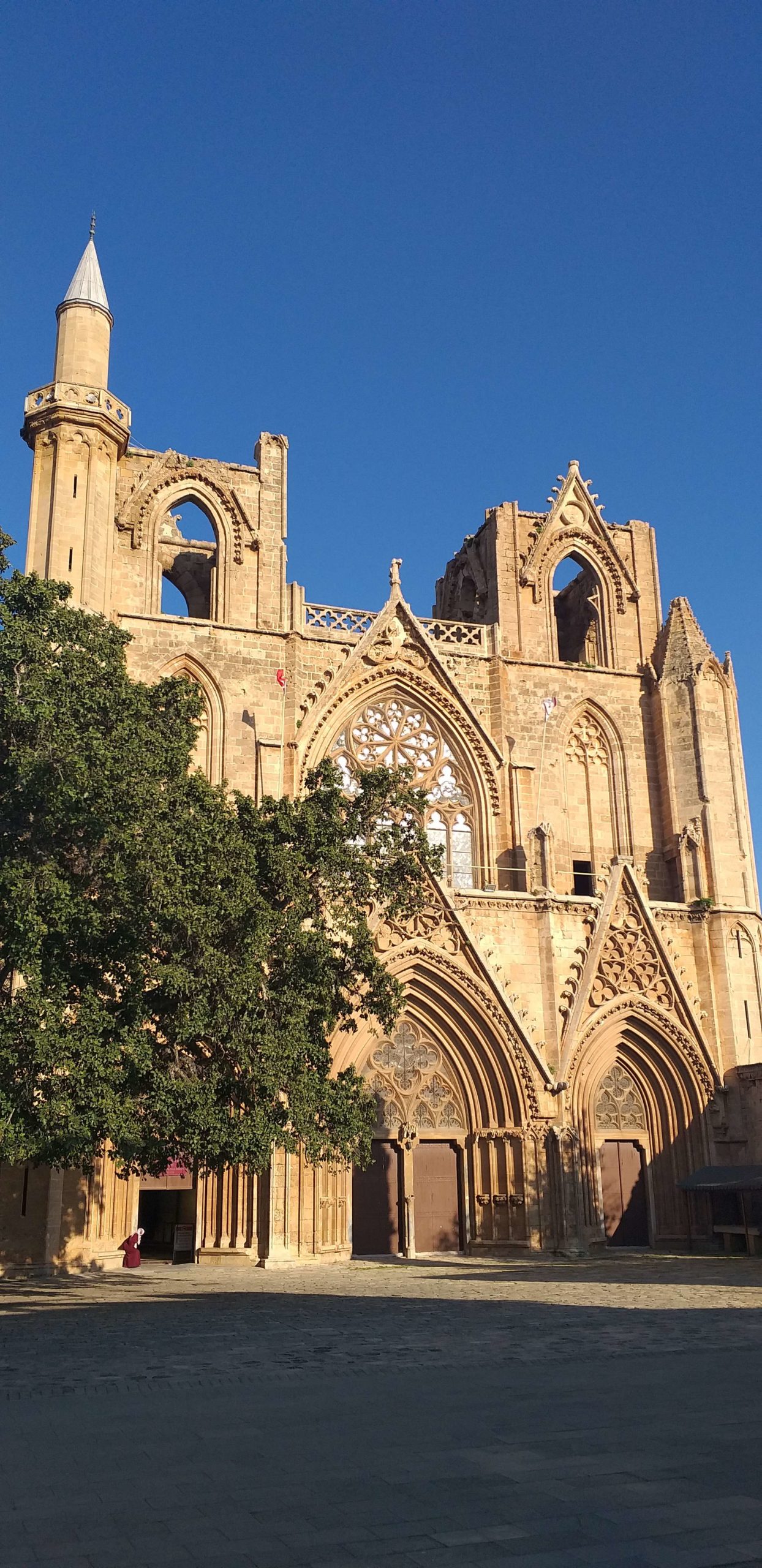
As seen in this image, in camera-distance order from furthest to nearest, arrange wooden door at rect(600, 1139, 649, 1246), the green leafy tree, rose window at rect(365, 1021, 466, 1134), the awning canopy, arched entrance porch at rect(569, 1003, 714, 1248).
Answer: wooden door at rect(600, 1139, 649, 1246) → arched entrance porch at rect(569, 1003, 714, 1248) → rose window at rect(365, 1021, 466, 1134) → the awning canopy → the green leafy tree

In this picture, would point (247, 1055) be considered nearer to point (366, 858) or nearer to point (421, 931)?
point (366, 858)

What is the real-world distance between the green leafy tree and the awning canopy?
31.3 feet

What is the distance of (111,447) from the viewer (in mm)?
31766

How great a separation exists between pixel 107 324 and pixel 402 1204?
74.8ft

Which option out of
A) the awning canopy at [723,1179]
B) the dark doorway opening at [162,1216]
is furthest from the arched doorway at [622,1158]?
the dark doorway opening at [162,1216]

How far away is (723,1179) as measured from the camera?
28.4 m

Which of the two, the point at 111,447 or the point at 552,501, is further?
the point at 552,501

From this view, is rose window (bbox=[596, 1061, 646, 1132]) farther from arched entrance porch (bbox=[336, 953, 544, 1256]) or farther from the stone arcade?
arched entrance porch (bbox=[336, 953, 544, 1256])

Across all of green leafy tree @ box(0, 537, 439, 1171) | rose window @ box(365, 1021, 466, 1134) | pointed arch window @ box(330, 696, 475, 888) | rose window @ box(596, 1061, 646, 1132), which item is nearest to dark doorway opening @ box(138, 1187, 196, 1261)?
rose window @ box(365, 1021, 466, 1134)

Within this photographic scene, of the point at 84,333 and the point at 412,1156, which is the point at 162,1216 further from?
the point at 84,333

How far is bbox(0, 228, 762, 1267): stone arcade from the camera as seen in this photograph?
92.1 ft

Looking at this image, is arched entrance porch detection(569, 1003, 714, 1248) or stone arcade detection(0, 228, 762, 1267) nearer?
stone arcade detection(0, 228, 762, 1267)

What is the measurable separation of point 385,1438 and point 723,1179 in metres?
22.3

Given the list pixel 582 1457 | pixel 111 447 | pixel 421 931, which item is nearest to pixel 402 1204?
pixel 421 931
